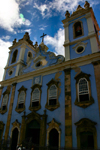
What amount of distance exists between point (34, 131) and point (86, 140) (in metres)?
5.72

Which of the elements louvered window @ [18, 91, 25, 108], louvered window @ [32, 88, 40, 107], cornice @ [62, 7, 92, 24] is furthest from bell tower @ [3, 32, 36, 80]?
cornice @ [62, 7, 92, 24]

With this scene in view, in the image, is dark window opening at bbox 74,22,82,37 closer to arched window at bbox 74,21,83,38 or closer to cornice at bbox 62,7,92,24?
arched window at bbox 74,21,83,38

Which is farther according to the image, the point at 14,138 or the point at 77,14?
the point at 77,14

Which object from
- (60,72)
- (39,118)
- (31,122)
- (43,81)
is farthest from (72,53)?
(31,122)

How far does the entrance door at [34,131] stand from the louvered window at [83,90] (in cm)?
522

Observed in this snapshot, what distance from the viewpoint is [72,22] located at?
16.2 metres

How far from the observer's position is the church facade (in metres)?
10.7

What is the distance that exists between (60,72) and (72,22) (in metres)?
6.77

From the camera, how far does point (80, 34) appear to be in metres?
15.2

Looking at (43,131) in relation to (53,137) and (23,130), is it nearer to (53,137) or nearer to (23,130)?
(53,137)

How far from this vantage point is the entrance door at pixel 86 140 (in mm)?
9906

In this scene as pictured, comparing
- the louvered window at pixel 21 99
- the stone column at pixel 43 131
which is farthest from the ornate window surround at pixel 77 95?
the louvered window at pixel 21 99

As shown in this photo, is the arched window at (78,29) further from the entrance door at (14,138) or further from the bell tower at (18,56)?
the entrance door at (14,138)

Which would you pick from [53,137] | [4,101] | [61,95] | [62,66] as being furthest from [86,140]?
[4,101]
